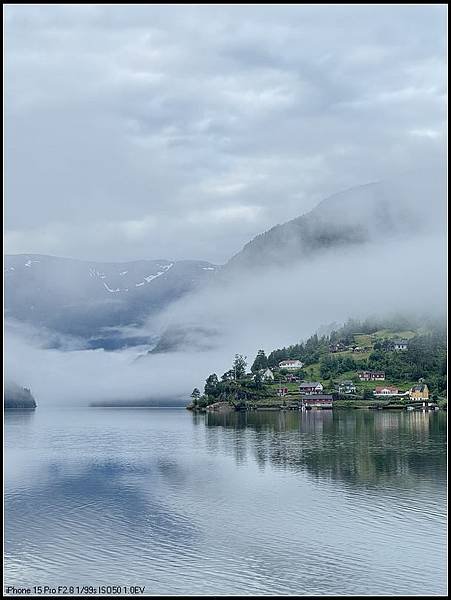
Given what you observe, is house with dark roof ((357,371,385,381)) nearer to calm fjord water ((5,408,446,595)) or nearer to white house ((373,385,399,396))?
white house ((373,385,399,396))

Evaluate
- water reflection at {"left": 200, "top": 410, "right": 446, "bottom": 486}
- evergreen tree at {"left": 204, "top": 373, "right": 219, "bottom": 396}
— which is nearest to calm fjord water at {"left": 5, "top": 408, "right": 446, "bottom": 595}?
water reflection at {"left": 200, "top": 410, "right": 446, "bottom": 486}

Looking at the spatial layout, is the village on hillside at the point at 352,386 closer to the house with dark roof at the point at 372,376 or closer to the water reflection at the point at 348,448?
the house with dark roof at the point at 372,376

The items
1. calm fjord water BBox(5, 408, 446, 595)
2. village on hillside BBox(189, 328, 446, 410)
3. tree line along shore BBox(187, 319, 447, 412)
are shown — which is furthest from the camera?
tree line along shore BBox(187, 319, 447, 412)

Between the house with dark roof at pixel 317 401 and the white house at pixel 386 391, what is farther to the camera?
the white house at pixel 386 391

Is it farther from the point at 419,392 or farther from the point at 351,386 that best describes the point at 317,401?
the point at 419,392

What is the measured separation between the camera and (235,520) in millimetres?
38438

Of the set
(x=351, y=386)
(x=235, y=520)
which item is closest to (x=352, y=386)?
(x=351, y=386)

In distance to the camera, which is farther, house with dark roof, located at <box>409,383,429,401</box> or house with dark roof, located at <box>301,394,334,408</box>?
house with dark roof, located at <box>301,394,334,408</box>

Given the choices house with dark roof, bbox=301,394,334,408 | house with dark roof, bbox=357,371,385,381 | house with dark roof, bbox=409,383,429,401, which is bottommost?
house with dark roof, bbox=301,394,334,408

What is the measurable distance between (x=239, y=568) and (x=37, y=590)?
8.34 metres

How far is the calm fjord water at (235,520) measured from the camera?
1141 inches

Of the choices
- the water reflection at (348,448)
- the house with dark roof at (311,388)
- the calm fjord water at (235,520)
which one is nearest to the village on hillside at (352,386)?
the house with dark roof at (311,388)

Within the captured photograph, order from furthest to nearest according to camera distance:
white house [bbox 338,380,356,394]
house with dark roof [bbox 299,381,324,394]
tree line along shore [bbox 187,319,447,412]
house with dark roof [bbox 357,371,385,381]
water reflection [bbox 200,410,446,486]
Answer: house with dark roof [bbox 357,371,385,381]
house with dark roof [bbox 299,381,324,394]
white house [bbox 338,380,356,394]
tree line along shore [bbox 187,319,447,412]
water reflection [bbox 200,410,446,486]

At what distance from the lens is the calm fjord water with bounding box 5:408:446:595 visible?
1141 inches
